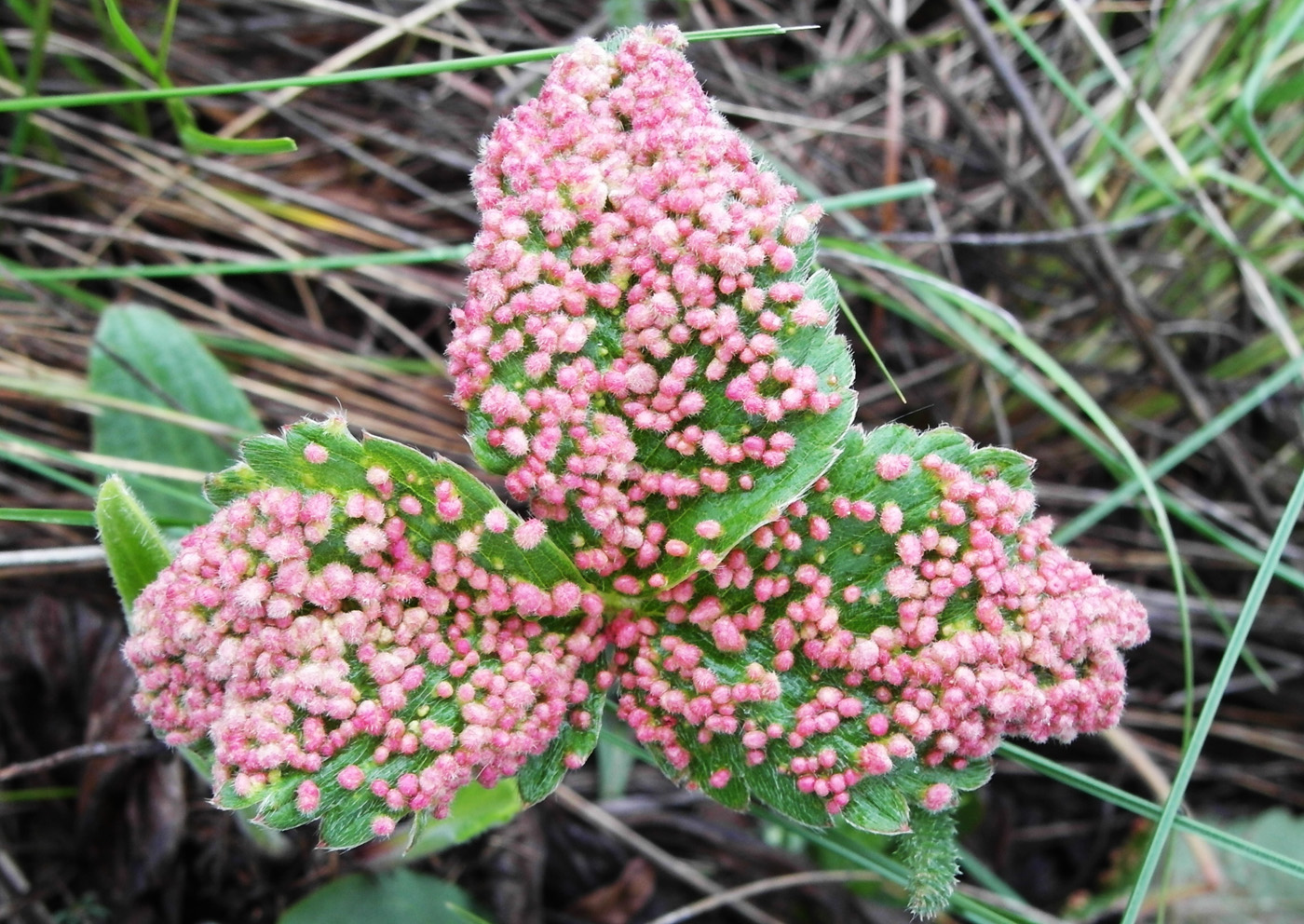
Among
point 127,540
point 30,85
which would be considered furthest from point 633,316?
point 30,85

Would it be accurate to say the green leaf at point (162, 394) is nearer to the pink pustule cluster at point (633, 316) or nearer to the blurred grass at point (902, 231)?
the blurred grass at point (902, 231)

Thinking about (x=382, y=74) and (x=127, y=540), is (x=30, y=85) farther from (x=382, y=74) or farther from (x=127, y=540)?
(x=127, y=540)

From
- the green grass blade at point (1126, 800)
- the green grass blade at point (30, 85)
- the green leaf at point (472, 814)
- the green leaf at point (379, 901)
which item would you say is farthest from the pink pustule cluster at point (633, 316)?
the green grass blade at point (30, 85)

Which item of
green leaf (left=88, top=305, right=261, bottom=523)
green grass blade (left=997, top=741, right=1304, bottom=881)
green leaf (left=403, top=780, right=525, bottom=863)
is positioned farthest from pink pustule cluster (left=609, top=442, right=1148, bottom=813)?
green leaf (left=88, top=305, right=261, bottom=523)

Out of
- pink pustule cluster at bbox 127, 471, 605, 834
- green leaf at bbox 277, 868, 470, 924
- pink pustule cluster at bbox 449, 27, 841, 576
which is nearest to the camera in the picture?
pink pustule cluster at bbox 127, 471, 605, 834

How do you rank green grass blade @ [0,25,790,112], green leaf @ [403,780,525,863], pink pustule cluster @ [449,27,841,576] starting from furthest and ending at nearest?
green leaf @ [403,780,525,863] < green grass blade @ [0,25,790,112] < pink pustule cluster @ [449,27,841,576]

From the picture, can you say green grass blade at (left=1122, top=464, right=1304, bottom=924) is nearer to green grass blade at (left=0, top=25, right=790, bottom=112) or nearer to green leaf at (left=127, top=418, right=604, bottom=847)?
green leaf at (left=127, top=418, right=604, bottom=847)
